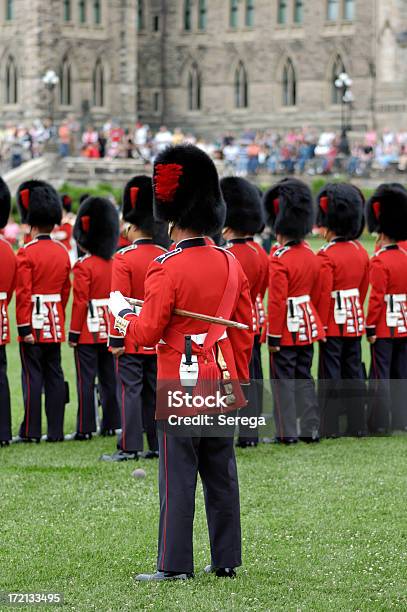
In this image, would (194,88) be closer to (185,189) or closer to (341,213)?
(341,213)

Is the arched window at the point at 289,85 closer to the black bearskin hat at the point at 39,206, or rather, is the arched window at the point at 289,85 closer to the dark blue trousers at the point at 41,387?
the black bearskin hat at the point at 39,206

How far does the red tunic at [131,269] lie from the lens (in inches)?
367

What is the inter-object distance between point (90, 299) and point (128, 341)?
1.15m

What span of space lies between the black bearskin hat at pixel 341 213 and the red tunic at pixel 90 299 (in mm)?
1700

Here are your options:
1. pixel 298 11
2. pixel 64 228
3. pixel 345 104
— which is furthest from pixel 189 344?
pixel 298 11

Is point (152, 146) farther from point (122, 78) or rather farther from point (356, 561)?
point (356, 561)

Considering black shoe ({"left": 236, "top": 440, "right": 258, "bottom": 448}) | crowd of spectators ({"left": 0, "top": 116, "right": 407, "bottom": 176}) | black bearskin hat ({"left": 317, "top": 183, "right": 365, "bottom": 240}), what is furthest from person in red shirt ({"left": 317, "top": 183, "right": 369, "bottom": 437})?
crowd of spectators ({"left": 0, "top": 116, "right": 407, "bottom": 176})

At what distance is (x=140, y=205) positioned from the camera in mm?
9641

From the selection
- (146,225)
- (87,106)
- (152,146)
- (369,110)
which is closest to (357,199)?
(146,225)

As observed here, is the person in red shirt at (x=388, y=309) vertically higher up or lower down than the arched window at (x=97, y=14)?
lower down

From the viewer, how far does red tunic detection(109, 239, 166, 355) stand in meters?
9.33

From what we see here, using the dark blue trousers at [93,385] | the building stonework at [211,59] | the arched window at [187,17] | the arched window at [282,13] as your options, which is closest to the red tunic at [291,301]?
the dark blue trousers at [93,385]

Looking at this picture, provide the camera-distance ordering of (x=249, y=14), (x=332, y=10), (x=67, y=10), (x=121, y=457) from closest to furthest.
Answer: (x=121, y=457) → (x=332, y=10) → (x=67, y=10) → (x=249, y=14)

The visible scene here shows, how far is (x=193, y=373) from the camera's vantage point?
6.58 m
